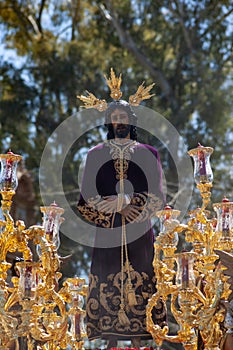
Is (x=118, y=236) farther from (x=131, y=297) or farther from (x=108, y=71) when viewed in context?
(x=108, y=71)

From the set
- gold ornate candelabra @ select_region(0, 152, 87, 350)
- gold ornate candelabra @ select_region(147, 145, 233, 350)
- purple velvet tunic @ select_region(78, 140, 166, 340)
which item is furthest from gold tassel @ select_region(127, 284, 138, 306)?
gold ornate candelabra @ select_region(0, 152, 87, 350)

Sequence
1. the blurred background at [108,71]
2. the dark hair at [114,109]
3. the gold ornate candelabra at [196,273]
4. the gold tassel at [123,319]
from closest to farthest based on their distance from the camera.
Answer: the gold ornate candelabra at [196,273]
the gold tassel at [123,319]
the dark hair at [114,109]
the blurred background at [108,71]

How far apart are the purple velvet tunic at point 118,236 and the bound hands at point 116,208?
0.04 meters

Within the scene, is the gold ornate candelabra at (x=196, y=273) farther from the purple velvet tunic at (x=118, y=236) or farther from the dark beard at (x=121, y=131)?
the dark beard at (x=121, y=131)

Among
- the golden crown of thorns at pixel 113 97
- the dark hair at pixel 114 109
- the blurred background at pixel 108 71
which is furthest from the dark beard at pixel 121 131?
the blurred background at pixel 108 71

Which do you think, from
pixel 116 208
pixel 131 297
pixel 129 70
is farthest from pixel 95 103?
pixel 129 70

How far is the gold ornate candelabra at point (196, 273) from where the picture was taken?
545 centimetres

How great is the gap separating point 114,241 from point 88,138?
7793 millimetres

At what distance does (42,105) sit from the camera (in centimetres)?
1542

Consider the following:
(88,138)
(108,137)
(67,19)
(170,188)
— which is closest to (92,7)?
(67,19)

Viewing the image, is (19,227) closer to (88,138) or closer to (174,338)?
(174,338)

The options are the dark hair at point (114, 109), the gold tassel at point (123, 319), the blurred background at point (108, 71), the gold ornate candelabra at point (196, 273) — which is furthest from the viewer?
the blurred background at point (108, 71)

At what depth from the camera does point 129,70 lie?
599 inches

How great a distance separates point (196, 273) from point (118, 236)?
0.72m
